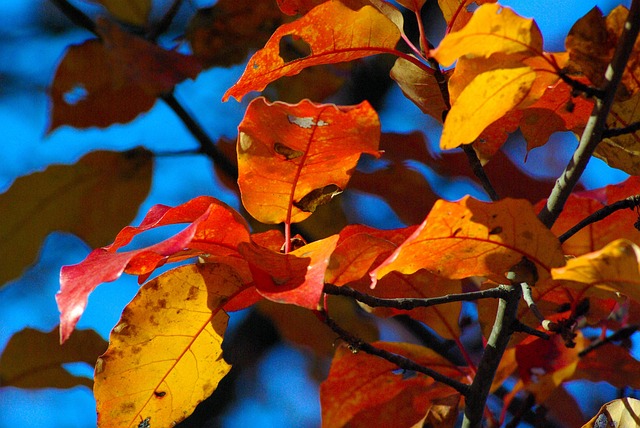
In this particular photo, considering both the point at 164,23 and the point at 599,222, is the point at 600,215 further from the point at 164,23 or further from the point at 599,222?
the point at 164,23

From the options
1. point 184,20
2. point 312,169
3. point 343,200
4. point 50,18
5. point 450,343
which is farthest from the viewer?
point 50,18

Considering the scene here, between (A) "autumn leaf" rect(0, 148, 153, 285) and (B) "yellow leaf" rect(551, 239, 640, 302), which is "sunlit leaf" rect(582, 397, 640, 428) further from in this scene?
(A) "autumn leaf" rect(0, 148, 153, 285)

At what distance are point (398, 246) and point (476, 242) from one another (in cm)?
8

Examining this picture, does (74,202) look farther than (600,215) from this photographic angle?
Yes

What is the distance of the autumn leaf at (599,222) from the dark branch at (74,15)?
0.72m

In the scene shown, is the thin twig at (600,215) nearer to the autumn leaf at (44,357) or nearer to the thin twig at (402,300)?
the thin twig at (402,300)

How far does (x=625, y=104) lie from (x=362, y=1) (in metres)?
0.23

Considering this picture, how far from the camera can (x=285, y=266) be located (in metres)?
0.52

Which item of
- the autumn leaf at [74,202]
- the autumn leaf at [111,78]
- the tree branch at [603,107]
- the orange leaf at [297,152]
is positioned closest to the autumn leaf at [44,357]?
the autumn leaf at [74,202]

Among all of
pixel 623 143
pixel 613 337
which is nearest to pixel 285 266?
pixel 623 143

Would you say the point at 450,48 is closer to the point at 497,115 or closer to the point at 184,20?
the point at 497,115

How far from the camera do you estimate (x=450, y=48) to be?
456mm

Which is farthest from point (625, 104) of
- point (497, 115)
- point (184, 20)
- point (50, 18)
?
point (50, 18)

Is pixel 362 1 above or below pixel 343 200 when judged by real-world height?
above
